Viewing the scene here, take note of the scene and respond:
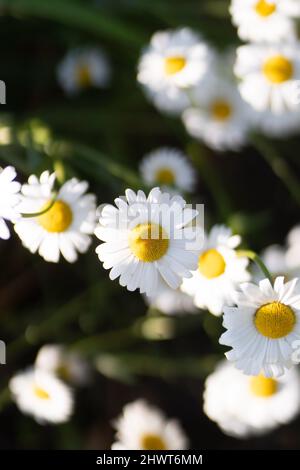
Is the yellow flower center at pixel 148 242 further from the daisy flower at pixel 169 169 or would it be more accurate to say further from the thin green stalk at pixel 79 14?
the thin green stalk at pixel 79 14

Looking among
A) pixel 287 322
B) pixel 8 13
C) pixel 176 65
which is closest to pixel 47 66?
pixel 8 13

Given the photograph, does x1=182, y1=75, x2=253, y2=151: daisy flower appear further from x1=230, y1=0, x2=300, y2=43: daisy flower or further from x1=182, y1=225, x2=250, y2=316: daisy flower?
x1=182, y1=225, x2=250, y2=316: daisy flower

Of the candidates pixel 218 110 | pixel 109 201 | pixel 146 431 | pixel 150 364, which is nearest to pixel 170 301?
pixel 150 364

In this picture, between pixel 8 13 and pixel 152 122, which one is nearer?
pixel 8 13

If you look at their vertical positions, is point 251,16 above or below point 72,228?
above

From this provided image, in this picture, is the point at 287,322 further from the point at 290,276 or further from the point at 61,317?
the point at 61,317

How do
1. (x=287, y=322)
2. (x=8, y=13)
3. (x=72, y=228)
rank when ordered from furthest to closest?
(x=8, y=13)
(x=72, y=228)
(x=287, y=322)
